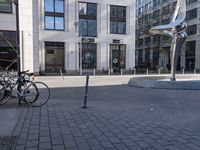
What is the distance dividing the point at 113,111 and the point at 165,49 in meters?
58.4

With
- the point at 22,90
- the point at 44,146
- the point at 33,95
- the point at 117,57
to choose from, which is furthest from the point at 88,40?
the point at 44,146

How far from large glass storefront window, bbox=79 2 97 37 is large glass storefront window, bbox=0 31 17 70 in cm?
1259

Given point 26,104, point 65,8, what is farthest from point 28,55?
point 26,104

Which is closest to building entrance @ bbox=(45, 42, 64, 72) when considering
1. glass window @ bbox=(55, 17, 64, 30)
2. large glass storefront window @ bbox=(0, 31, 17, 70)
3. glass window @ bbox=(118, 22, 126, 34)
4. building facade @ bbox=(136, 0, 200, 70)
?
glass window @ bbox=(55, 17, 64, 30)

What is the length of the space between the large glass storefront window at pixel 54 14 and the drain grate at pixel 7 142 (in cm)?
3011

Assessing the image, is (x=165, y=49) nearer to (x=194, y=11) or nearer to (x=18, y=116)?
(x=194, y=11)

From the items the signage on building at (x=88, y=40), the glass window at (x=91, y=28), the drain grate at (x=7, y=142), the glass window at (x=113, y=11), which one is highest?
the glass window at (x=113, y=11)

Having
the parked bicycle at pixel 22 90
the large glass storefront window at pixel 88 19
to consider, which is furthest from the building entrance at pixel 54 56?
the parked bicycle at pixel 22 90

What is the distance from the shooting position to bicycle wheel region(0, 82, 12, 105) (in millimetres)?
8148

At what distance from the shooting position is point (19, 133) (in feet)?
16.4

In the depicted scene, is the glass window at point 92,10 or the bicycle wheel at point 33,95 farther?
the glass window at point 92,10

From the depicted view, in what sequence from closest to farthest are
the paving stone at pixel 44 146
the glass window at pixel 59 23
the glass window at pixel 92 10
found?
1. the paving stone at pixel 44 146
2. the glass window at pixel 59 23
3. the glass window at pixel 92 10

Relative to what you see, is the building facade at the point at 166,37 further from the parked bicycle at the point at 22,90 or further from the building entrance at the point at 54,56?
the parked bicycle at the point at 22,90

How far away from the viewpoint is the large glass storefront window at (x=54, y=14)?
33375 mm
